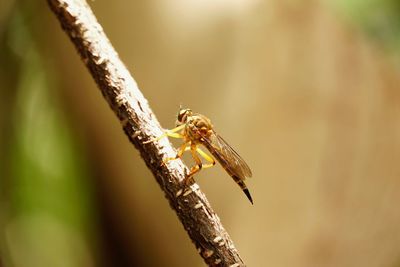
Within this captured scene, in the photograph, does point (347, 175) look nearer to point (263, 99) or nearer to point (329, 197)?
point (329, 197)

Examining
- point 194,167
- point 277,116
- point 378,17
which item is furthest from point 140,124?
point 378,17

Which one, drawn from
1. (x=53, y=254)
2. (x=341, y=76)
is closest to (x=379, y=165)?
(x=341, y=76)

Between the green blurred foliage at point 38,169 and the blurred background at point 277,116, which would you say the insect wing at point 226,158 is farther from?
the green blurred foliage at point 38,169

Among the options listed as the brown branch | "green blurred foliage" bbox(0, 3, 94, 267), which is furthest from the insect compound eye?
"green blurred foliage" bbox(0, 3, 94, 267)

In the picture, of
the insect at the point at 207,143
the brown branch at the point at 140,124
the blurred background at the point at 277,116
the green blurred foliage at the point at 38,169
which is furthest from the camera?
the green blurred foliage at the point at 38,169

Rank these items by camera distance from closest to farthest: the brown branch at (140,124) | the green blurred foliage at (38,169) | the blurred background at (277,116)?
the brown branch at (140,124), the blurred background at (277,116), the green blurred foliage at (38,169)

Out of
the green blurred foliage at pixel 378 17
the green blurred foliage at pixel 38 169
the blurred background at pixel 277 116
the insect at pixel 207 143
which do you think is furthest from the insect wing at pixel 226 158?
the green blurred foliage at pixel 38 169

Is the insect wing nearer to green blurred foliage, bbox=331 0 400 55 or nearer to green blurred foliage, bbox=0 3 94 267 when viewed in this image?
green blurred foliage, bbox=331 0 400 55

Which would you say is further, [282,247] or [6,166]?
[6,166]
